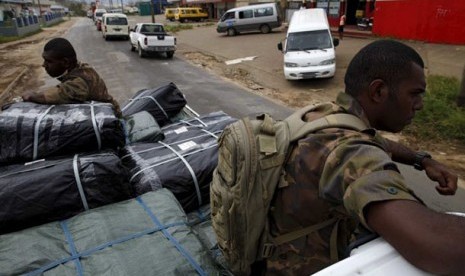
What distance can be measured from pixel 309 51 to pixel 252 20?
51.8 ft

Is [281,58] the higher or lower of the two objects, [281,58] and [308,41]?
the lower

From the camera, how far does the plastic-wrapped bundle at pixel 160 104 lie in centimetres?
422

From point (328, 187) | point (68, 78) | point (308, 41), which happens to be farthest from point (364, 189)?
point (308, 41)

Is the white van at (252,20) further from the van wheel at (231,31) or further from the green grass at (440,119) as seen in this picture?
the green grass at (440,119)

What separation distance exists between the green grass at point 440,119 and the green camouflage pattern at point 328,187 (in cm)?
587

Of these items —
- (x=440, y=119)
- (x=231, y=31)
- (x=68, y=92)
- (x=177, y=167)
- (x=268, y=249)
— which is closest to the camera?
(x=268, y=249)

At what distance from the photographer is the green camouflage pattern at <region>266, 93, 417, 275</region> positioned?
106cm

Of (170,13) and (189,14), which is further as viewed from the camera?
(170,13)

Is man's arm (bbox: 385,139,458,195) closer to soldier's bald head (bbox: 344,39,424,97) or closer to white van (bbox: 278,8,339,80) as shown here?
soldier's bald head (bbox: 344,39,424,97)

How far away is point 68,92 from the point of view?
3092mm

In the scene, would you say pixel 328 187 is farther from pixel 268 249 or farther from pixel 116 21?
pixel 116 21

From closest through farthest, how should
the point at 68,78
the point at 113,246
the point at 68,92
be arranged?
the point at 113,246 → the point at 68,92 → the point at 68,78

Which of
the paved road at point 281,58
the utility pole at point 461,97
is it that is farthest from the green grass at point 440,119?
the paved road at point 281,58

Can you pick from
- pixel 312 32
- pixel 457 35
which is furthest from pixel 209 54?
pixel 457 35
